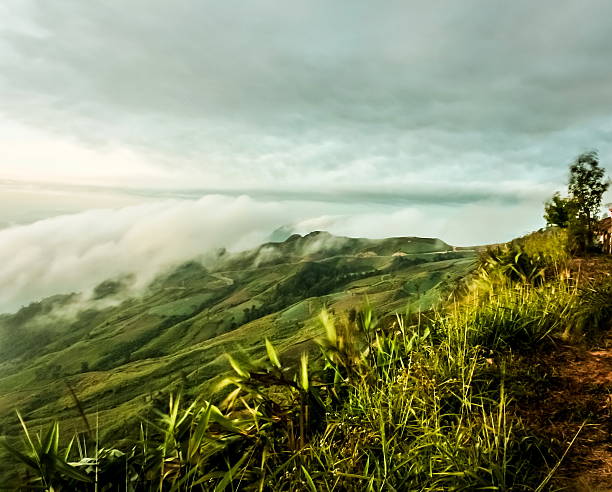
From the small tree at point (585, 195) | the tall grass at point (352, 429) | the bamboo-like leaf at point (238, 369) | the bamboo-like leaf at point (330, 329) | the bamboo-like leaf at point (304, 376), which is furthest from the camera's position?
the small tree at point (585, 195)

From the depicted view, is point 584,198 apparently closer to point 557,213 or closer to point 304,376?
point 557,213

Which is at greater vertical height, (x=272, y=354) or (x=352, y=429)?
(x=272, y=354)

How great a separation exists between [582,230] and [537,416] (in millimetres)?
11602

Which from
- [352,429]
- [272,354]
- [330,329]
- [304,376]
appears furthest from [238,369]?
[352,429]

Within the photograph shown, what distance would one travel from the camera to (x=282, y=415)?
3.55 m

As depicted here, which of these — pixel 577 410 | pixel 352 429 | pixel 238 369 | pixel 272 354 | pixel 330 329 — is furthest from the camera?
pixel 330 329

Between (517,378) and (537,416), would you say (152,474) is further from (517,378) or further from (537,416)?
(517,378)

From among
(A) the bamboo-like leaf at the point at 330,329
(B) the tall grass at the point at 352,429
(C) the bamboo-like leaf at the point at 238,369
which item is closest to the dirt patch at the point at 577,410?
(B) the tall grass at the point at 352,429

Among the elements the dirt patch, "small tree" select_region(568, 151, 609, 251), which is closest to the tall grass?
the dirt patch

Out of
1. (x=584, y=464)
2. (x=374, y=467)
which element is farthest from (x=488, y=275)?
(x=374, y=467)

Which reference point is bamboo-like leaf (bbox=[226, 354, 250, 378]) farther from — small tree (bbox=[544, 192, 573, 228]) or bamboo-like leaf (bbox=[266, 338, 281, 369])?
small tree (bbox=[544, 192, 573, 228])

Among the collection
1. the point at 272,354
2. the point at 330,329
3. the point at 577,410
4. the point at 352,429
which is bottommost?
the point at 352,429

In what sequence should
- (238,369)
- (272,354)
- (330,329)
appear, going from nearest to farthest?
(238,369) → (272,354) → (330,329)

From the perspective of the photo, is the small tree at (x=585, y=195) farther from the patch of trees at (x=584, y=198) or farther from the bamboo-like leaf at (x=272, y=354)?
the bamboo-like leaf at (x=272, y=354)
